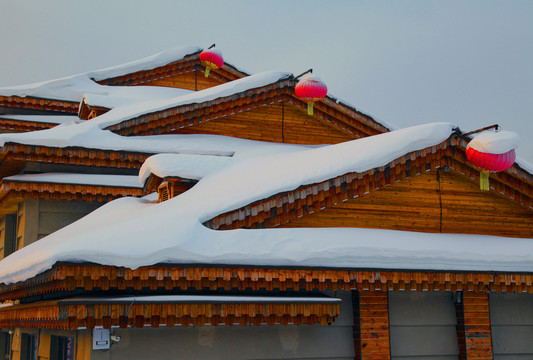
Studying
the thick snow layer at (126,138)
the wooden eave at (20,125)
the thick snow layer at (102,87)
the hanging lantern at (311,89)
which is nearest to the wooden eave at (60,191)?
the thick snow layer at (126,138)

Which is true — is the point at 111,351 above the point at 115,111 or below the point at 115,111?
below

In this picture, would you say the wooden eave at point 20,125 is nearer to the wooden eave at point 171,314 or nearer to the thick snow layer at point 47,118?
the thick snow layer at point 47,118

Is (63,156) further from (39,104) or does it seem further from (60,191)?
(39,104)

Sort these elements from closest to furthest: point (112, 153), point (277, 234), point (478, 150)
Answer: point (277, 234), point (478, 150), point (112, 153)

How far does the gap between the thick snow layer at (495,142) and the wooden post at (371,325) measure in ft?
9.92

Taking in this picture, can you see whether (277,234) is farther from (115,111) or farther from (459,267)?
(115,111)

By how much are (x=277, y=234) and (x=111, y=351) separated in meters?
3.05

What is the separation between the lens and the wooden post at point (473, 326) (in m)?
11.1

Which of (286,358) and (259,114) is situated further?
(259,114)

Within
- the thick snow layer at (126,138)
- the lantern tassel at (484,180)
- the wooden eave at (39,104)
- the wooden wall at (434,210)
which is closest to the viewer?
the wooden wall at (434,210)

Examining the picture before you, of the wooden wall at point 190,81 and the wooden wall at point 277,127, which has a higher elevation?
the wooden wall at point 190,81

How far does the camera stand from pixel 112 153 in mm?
14938

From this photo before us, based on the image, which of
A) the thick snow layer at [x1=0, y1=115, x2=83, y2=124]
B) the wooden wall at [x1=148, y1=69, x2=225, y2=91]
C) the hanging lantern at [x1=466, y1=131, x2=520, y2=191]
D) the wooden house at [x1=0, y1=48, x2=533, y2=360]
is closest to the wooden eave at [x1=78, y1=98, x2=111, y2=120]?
the thick snow layer at [x1=0, y1=115, x2=83, y2=124]

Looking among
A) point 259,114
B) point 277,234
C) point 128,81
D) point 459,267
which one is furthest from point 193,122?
point 459,267
